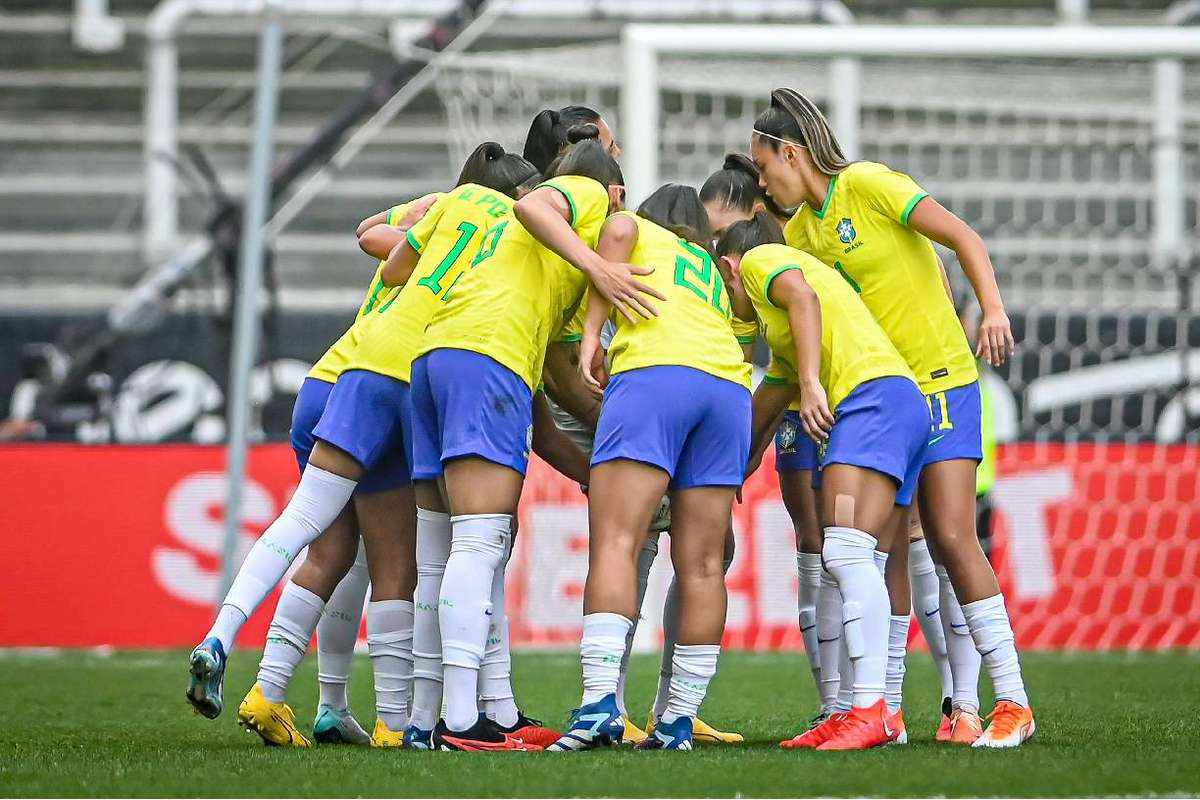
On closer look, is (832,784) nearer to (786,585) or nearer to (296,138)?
Result: (786,585)

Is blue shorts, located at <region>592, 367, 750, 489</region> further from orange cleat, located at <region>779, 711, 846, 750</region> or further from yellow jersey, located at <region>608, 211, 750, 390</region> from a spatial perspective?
orange cleat, located at <region>779, 711, 846, 750</region>

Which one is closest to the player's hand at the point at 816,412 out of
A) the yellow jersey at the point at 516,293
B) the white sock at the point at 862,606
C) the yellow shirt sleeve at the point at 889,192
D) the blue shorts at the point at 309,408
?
the white sock at the point at 862,606

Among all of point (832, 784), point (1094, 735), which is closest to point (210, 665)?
point (832, 784)

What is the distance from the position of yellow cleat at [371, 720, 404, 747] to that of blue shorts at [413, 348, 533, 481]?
2.74 feet

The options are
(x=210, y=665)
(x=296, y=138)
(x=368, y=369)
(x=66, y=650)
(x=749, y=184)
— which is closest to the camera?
(x=210, y=665)

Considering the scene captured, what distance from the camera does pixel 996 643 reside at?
4.70 metres

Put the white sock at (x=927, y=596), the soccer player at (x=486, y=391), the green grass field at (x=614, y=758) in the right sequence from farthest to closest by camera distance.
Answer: the white sock at (x=927, y=596) < the soccer player at (x=486, y=391) < the green grass field at (x=614, y=758)

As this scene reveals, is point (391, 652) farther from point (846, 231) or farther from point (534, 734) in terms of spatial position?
point (846, 231)

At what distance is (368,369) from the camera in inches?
188

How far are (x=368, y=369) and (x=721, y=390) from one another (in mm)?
1031

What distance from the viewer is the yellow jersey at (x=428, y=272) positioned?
4.70m

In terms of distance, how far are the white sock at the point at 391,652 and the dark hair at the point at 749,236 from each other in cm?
143

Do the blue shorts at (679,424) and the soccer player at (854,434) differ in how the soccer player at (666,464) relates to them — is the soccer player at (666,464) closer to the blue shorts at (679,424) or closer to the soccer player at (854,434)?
the blue shorts at (679,424)

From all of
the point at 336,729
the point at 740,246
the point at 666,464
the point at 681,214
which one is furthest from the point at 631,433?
the point at 336,729
